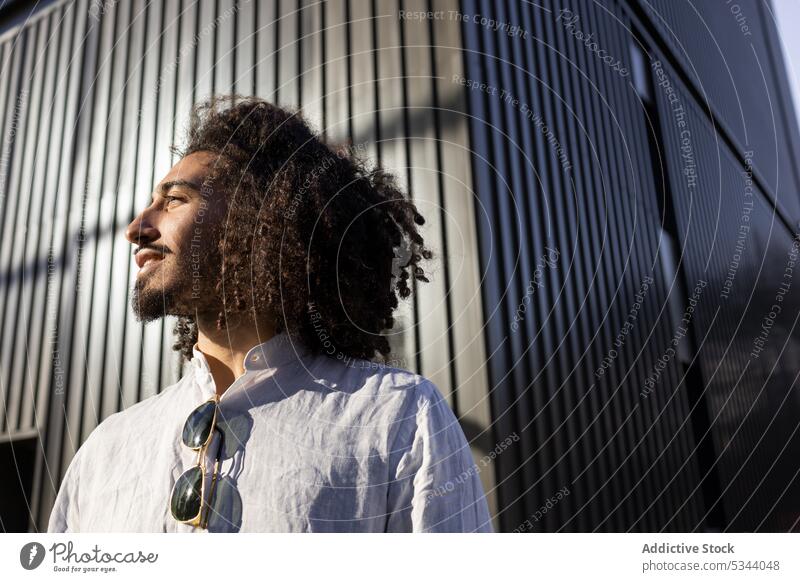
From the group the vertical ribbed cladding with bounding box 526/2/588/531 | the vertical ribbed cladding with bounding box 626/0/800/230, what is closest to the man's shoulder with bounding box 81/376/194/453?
the vertical ribbed cladding with bounding box 526/2/588/531

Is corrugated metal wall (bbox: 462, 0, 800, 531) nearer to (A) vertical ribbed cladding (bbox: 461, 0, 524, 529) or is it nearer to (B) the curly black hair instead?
(A) vertical ribbed cladding (bbox: 461, 0, 524, 529)

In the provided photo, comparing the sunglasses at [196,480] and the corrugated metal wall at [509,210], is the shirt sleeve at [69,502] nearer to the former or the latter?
the sunglasses at [196,480]

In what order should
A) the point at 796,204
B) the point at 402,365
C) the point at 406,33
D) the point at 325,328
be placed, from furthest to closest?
the point at 796,204 → the point at 406,33 → the point at 402,365 → the point at 325,328

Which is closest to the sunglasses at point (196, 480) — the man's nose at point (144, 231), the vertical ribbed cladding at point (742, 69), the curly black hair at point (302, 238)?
the curly black hair at point (302, 238)

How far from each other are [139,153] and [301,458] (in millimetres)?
1158

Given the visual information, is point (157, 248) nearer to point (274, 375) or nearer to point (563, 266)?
point (274, 375)

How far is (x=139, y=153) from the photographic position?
5.10ft

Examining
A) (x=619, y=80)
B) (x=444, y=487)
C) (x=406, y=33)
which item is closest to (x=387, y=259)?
(x=444, y=487)

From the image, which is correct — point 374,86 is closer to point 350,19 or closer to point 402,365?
point 350,19

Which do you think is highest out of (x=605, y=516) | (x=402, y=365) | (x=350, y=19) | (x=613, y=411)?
(x=350, y=19)

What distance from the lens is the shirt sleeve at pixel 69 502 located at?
791 millimetres
